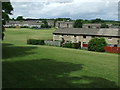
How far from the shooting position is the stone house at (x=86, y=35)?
4131 cm

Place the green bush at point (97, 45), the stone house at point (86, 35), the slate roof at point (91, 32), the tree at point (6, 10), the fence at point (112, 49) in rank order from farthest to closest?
the slate roof at point (91, 32) → the stone house at point (86, 35) → the green bush at point (97, 45) → the fence at point (112, 49) → the tree at point (6, 10)

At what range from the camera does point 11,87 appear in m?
10.0

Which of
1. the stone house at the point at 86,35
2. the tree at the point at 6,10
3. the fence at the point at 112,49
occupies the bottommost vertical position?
the fence at the point at 112,49

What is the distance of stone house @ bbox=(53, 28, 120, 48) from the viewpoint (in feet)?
136

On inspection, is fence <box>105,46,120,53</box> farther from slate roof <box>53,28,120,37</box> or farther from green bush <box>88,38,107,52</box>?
slate roof <box>53,28,120,37</box>

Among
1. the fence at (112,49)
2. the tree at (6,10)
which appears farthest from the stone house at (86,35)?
the tree at (6,10)

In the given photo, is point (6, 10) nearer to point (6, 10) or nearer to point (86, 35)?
point (6, 10)

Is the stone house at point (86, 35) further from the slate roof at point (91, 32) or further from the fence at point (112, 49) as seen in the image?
the fence at point (112, 49)

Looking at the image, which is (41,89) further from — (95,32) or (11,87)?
(95,32)

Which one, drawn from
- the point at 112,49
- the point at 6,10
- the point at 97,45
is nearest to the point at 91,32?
the point at 97,45

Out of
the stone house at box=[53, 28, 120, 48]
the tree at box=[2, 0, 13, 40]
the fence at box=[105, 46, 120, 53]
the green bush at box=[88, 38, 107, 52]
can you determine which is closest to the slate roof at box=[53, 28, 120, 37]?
the stone house at box=[53, 28, 120, 48]

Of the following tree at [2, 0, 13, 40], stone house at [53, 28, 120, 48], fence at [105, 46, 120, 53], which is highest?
tree at [2, 0, 13, 40]

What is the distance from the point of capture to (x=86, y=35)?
45.6 meters

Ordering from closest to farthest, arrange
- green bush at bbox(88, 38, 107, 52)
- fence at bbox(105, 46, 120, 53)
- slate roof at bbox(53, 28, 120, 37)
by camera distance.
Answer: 1. fence at bbox(105, 46, 120, 53)
2. green bush at bbox(88, 38, 107, 52)
3. slate roof at bbox(53, 28, 120, 37)
